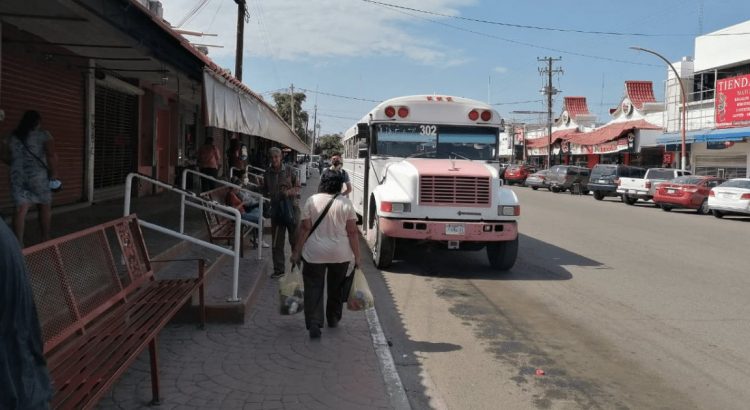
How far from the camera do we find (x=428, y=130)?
11.3 m

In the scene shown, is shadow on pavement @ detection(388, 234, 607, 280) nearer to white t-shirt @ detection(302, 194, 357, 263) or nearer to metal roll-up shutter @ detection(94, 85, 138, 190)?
white t-shirt @ detection(302, 194, 357, 263)

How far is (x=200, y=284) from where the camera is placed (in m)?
5.77

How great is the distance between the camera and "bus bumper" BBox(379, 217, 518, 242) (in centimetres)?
934

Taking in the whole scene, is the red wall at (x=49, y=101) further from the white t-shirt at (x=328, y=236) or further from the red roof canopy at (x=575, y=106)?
the red roof canopy at (x=575, y=106)

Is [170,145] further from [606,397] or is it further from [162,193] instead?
[606,397]

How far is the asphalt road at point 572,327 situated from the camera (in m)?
4.88

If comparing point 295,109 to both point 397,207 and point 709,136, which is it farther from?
point 397,207

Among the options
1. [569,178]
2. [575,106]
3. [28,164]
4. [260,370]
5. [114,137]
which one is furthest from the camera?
[575,106]

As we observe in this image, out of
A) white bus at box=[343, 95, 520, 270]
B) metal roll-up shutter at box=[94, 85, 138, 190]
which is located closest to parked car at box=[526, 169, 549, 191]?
metal roll-up shutter at box=[94, 85, 138, 190]

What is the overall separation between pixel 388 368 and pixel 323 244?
134 centimetres

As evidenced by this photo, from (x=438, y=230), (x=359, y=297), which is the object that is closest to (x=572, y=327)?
(x=359, y=297)

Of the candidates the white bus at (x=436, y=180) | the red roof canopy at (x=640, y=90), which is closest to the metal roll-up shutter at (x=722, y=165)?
the red roof canopy at (x=640, y=90)

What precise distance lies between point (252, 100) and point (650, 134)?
114 ft

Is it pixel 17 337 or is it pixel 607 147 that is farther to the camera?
pixel 607 147
